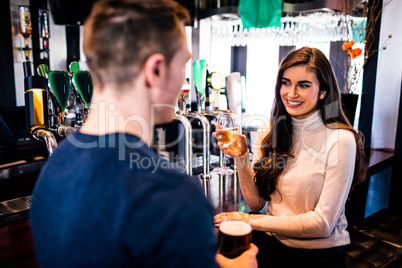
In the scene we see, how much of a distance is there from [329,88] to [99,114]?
4.22 feet

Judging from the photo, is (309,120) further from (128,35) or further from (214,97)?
(128,35)

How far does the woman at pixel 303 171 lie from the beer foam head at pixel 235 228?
0.45 m

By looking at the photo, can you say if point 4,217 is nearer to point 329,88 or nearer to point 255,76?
point 329,88

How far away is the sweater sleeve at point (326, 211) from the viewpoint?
142 centimetres

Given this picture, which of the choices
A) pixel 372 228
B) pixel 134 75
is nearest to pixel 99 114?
pixel 134 75

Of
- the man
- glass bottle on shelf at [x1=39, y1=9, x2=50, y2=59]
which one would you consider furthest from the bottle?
the man

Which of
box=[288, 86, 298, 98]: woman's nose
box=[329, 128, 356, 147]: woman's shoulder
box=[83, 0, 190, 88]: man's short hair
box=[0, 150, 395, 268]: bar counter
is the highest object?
box=[83, 0, 190, 88]: man's short hair

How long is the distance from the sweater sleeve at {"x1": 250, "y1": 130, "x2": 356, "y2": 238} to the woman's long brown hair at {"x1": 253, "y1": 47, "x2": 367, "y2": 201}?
17 centimetres

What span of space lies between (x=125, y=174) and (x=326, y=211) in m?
1.10

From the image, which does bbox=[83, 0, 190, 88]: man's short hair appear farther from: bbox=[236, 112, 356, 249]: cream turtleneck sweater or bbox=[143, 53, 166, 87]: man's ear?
bbox=[236, 112, 356, 249]: cream turtleneck sweater

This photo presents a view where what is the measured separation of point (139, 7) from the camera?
24.5 inches

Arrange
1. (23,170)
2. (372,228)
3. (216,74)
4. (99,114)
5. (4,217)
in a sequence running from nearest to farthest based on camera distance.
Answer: (99,114) → (4,217) → (216,74) → (372,228) → (23,170)

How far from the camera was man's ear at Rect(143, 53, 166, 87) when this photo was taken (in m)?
0.63

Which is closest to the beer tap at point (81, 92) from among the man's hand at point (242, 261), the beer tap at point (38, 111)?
the beer tap at point (38, 111)
